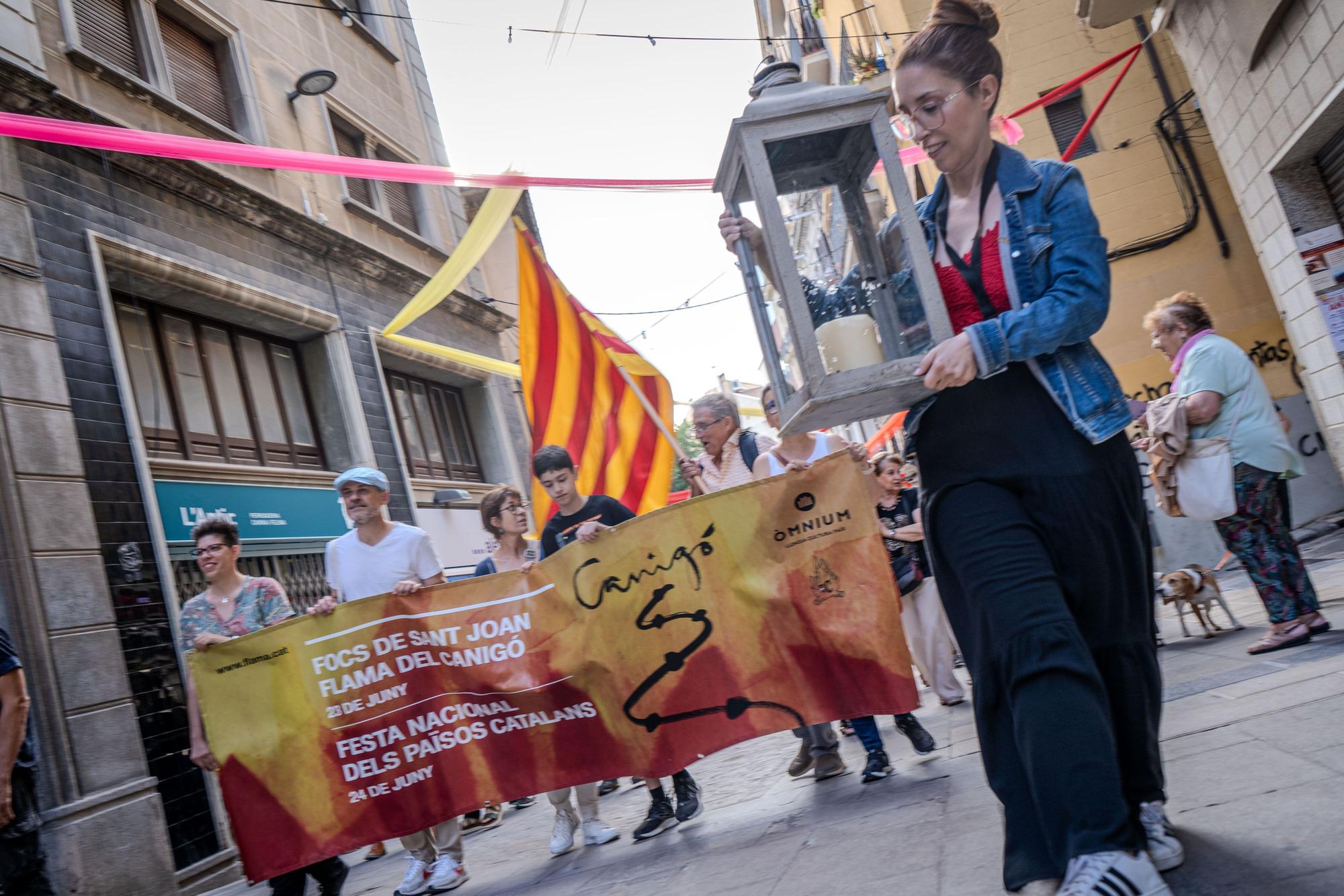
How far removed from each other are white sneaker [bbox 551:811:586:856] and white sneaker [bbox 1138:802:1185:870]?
3.25 m

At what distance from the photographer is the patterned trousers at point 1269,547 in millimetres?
5266

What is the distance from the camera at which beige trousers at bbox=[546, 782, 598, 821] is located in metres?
5.25

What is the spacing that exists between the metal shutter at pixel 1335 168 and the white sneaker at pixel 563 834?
6817mm

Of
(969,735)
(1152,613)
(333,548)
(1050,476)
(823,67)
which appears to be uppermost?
(823,67)

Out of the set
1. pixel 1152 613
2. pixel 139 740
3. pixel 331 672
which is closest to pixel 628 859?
pixel 331 672

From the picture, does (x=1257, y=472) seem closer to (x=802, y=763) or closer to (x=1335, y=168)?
(x=802, y=763)

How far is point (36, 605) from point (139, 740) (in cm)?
122

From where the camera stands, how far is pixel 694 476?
238 inches

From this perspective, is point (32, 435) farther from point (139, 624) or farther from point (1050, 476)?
point (1050, 476)

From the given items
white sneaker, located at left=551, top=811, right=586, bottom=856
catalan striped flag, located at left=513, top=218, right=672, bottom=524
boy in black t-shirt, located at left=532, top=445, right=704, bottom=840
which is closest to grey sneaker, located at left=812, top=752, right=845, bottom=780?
boy in black t-shirt, located at left=532, top=445, right=704, bottom=840

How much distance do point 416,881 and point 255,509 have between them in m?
6.22

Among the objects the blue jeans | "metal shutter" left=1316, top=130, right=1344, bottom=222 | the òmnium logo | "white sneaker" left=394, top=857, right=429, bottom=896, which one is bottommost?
"white sneaker" left=394, top=857, right=429, bottom=896

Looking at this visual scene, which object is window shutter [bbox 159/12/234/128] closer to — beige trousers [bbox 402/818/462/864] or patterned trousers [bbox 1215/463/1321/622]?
beige trousers [bbox 402/818/462/864]

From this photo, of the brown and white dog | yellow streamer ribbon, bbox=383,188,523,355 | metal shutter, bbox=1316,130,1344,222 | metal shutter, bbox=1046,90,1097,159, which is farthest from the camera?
metal shutter, bbox=1046,90,1097,159
